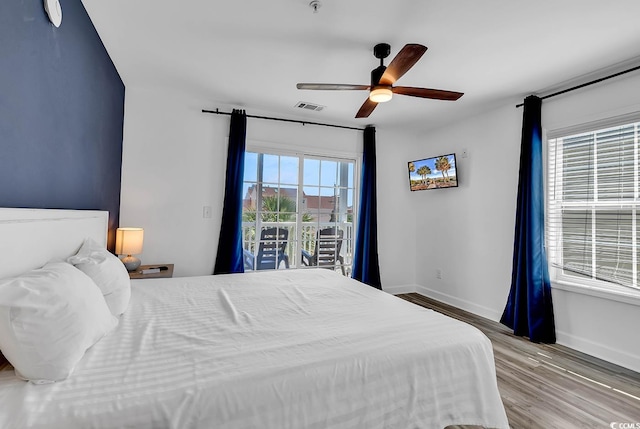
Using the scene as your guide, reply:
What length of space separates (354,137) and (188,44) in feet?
8.37

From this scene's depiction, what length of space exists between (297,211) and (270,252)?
66cm

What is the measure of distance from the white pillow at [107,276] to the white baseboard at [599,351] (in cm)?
373

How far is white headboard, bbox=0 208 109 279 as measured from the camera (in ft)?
3.89

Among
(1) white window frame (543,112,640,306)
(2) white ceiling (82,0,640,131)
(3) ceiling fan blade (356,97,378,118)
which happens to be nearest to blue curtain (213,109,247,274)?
(2) white ceiling (82,0,640,131)

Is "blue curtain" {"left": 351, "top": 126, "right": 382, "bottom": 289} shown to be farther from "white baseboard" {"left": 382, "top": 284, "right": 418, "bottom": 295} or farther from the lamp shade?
the lamp shade

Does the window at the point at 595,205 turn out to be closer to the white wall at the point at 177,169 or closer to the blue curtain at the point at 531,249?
the blue curtain at the point at 531,249

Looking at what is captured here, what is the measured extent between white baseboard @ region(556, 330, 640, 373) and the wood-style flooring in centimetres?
7

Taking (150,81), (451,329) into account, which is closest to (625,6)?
(451,329)

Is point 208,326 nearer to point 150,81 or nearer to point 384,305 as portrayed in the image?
point 384,305

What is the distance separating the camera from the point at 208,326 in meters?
1.53

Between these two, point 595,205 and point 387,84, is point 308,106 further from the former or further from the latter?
point 595,205

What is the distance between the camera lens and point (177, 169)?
136 inches

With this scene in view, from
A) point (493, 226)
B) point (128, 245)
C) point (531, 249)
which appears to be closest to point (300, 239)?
point (128, 245)

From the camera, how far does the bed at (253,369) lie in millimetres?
928
